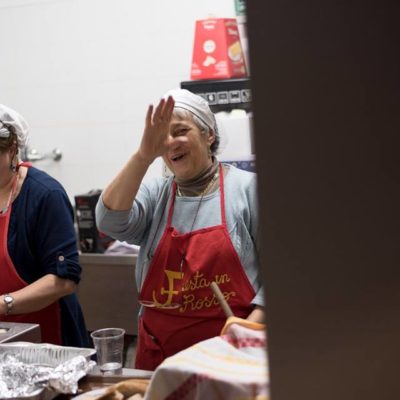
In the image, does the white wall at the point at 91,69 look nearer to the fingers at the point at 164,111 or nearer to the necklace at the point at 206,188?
the necklace at the point at 206,188

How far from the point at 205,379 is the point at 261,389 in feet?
0.29

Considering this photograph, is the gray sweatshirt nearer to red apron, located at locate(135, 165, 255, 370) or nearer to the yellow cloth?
red apron, located at locate(135, 165, 255, 370)

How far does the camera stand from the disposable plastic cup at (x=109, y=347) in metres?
1.39

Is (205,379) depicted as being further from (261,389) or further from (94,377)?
(94,377)

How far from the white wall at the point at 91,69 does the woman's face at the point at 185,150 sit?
1.59 m

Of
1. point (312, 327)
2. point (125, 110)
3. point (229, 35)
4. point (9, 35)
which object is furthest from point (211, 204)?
point (9, 35)

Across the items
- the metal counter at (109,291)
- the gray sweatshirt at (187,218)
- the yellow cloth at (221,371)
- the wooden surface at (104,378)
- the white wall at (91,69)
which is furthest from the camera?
the white wall at (91,69)

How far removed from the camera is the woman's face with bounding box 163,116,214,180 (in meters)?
1.64

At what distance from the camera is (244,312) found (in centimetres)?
157

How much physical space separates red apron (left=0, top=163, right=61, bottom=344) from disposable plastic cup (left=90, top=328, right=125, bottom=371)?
20.9 inches

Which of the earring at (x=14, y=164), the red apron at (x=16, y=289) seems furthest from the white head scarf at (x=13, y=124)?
the red apron at (x=16, y=289)

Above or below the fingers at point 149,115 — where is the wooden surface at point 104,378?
below

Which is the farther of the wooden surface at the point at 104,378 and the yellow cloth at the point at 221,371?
the wooden surface at the point at 104,378

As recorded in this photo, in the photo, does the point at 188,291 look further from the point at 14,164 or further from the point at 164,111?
the point at 14,164
